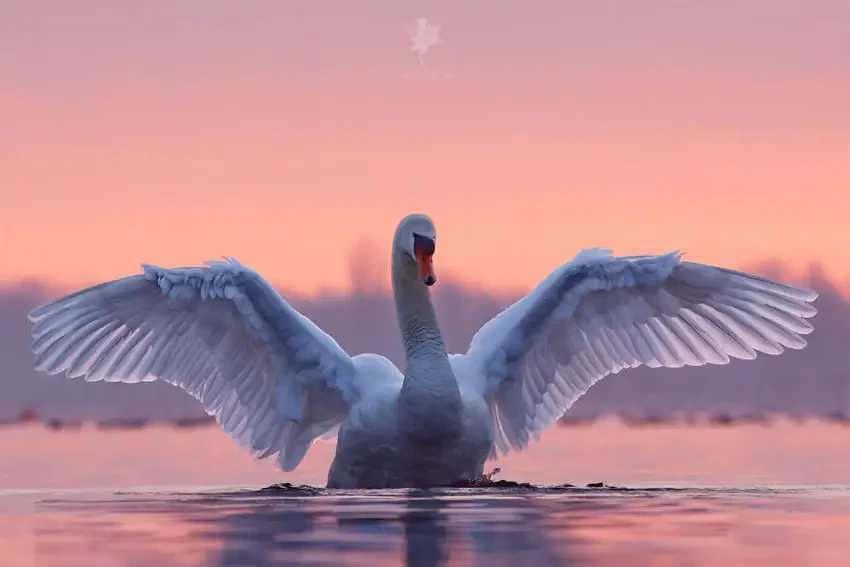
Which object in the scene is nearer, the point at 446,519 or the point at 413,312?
the point at 446,519

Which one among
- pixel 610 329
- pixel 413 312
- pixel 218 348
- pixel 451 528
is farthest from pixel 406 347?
pixel 451 528

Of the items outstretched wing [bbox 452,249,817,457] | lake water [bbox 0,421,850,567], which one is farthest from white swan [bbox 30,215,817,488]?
lake water [bbox 0,421,850,567]

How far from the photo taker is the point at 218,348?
57.8 ft

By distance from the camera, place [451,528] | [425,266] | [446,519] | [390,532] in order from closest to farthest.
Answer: [390,532] < [451,528] < [446,519] < [425,266]

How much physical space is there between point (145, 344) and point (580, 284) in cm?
429

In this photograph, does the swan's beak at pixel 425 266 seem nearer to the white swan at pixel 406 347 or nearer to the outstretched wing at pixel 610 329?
the white swan at pixel 406 347

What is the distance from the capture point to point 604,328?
712 inches

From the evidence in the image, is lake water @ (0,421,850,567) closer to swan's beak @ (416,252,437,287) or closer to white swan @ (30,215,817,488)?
white swan @ (30,215,817,488)

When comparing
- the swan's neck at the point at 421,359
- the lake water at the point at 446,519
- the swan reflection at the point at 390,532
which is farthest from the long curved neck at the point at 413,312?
the swan reflection at the point at 390,532

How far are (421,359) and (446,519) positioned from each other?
12.7ft

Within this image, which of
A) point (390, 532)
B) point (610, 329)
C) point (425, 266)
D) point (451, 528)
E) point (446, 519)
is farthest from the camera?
point (610, 329)

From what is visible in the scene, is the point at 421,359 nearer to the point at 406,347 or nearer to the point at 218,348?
the point at 406,347

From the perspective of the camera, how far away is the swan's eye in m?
16.6

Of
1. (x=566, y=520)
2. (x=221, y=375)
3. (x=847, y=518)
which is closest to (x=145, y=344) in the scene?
(x=221, y=375)
